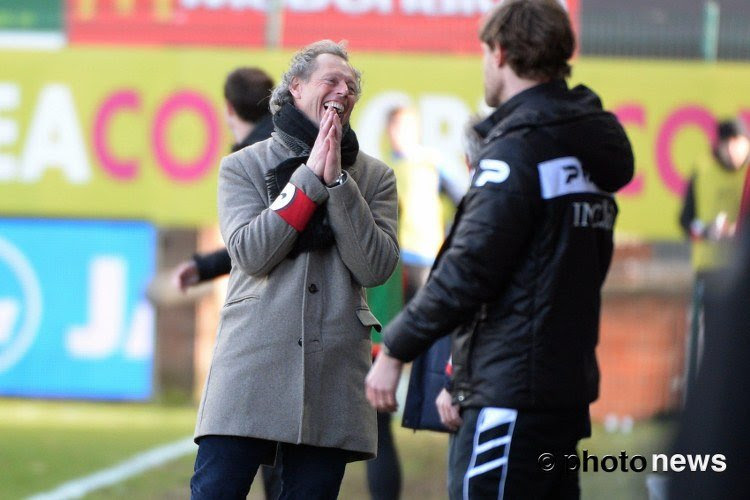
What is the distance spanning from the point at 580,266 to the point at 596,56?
5482 mm

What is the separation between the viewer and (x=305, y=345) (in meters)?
3.48

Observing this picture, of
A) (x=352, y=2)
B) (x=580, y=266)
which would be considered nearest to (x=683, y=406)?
(x=580, y=266)

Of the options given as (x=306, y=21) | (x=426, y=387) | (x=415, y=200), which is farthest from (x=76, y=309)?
(x=426, y=387)

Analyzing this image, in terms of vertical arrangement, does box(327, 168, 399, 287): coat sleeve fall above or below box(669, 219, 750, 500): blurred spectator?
below

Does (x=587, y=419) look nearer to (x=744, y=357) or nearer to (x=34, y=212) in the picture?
(x=744, y=357)

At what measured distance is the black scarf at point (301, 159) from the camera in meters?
3.51

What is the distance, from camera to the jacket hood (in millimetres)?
3090

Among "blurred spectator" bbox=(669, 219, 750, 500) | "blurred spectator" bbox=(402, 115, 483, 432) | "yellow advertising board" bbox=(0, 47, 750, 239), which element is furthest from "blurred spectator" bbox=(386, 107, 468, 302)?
"blurred spectator" bbox=(669, 219, 750, 500)

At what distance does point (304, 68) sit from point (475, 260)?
2.95ft

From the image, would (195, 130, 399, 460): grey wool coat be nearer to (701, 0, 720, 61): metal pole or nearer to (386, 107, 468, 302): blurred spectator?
(386, 107, 468, 302): blurred spectator

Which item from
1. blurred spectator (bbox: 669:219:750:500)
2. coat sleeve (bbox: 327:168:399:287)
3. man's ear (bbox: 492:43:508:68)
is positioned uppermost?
man's ear (bbox: 492:43:508:68)

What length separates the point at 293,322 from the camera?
3492 mm

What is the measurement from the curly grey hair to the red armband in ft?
1.16

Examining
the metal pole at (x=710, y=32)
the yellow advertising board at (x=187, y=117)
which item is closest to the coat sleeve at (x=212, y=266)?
the yellow advertising board at (x=187, y=117)
